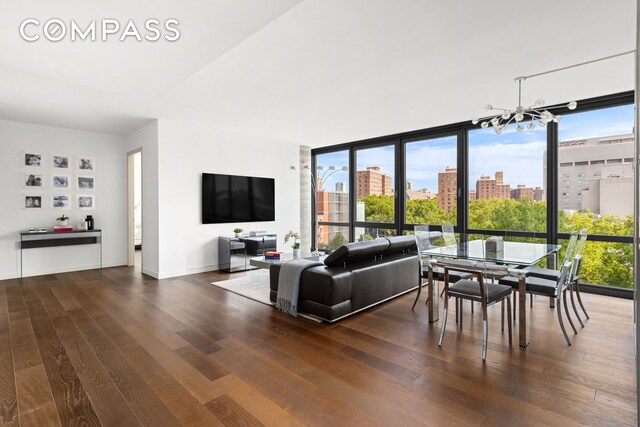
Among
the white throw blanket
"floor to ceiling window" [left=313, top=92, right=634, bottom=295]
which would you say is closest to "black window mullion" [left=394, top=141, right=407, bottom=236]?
"floor to ceiling window" [left=313, top=92, right=634, bottom=295]

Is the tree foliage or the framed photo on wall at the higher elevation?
the framed photo on wall

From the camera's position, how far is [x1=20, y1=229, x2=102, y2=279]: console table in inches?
217

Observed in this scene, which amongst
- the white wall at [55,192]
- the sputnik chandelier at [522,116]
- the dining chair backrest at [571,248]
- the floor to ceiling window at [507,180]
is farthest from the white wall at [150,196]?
the dining chair backrest at [571,248]

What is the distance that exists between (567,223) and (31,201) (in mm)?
8400

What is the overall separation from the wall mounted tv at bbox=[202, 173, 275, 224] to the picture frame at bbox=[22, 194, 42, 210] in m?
2.72

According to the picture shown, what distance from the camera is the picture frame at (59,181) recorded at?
584 cm

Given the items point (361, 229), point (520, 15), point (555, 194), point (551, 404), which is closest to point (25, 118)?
point (361, 229)

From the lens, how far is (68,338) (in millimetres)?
3031

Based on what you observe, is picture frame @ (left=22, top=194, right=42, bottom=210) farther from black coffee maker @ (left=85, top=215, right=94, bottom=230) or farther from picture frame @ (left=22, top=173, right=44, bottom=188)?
black coffee maker @ (left=85, top=215, right=94, bottom=230)

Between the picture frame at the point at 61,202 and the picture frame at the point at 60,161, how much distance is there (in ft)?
1.67

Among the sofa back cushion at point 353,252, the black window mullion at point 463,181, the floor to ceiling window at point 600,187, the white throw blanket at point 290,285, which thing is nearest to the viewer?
the sofa back cushion at point 353,252

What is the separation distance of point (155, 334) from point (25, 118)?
4.59 metres

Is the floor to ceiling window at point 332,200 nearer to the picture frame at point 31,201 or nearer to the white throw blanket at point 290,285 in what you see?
the white throw blanket at point 290,285

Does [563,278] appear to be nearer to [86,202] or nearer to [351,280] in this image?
[351,280]
